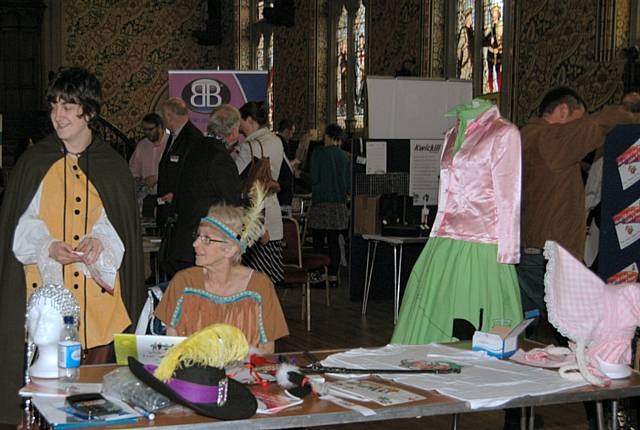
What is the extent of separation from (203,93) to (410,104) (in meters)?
1.99

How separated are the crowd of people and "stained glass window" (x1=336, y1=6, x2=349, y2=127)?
888 cm

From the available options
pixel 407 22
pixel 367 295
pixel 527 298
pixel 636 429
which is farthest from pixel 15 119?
pixel 636 429

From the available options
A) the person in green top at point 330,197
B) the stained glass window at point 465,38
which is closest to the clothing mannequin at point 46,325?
the person in green top at point 330,197

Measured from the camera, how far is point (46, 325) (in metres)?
2.61

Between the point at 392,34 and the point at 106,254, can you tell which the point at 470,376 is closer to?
the point at 106,254

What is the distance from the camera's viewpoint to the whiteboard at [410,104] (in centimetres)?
876

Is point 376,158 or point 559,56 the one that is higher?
point 559,56

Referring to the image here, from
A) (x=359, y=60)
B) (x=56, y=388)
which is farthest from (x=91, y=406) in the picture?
(x=359, y=60)

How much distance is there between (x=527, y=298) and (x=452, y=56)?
7.18 metres

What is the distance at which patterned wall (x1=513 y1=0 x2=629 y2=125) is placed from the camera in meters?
9.14

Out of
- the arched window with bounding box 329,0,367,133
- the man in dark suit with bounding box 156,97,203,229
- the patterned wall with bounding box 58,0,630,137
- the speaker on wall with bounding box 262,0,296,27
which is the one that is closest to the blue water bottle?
the man in dark suit with bounding box 156,97,203,229

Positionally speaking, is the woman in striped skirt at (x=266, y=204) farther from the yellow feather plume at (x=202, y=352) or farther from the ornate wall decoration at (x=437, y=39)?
the ornate wall decoration at (x=437, y=39)

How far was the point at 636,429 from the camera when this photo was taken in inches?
160

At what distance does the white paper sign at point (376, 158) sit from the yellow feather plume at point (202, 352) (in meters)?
6.43
